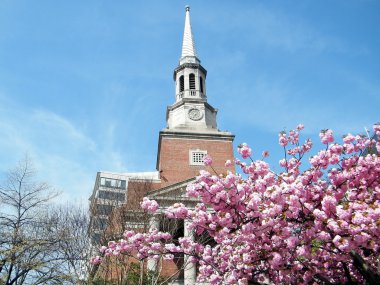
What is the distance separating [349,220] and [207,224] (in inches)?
108

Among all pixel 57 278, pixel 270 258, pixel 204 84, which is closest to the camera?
pixel 270 258

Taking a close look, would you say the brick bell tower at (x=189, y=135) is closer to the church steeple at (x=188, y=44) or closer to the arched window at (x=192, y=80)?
the arched window at (x=192, y=80)

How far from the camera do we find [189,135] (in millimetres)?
31641

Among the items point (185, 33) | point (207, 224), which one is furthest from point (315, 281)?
point (185, 33)

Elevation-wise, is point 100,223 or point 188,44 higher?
point 188,44

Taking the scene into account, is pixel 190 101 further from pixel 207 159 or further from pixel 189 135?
pixel 207 159

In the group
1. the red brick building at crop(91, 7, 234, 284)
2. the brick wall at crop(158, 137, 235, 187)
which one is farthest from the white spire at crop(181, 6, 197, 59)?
the brick wall at crop(158, 137, 235, 187)

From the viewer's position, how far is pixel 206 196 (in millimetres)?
7363

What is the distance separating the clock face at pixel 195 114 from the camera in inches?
1299

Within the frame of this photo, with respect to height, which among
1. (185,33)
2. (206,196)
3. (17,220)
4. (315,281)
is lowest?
(315,281)

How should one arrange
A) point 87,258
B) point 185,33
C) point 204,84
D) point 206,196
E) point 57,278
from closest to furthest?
point 206,196 → point 57,278 → point 87,258 → point 204,84 → point 185,33

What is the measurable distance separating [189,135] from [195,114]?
2.45 metres

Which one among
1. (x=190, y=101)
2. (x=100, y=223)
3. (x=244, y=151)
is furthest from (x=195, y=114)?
(x=244, y=151)

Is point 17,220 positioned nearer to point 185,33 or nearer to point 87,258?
point 87,258
